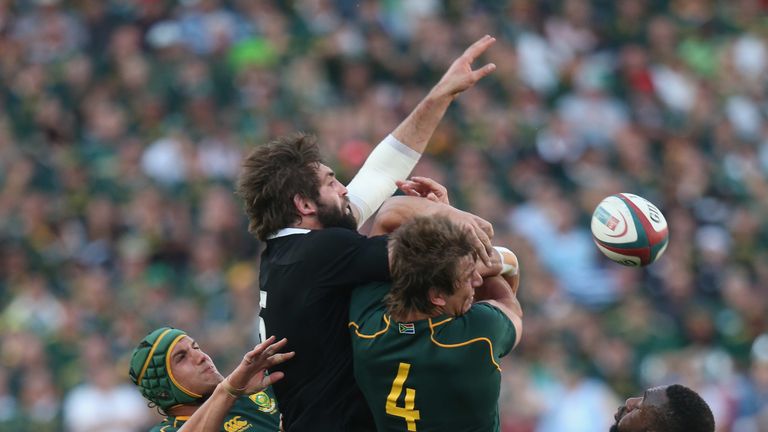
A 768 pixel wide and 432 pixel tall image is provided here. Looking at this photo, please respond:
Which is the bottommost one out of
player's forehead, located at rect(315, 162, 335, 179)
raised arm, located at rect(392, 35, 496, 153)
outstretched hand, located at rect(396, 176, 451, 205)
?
outstretched hand, located at rect(396, 176, 451, 205)

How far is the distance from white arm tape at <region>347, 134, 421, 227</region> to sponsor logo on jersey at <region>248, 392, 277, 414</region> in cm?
98

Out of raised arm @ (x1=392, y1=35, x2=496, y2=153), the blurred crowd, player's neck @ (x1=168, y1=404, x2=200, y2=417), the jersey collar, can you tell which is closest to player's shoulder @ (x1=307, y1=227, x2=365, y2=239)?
the jersey collar

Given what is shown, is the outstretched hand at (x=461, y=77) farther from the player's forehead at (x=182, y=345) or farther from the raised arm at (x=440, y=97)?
the player's forehead at (x=182, y=345)

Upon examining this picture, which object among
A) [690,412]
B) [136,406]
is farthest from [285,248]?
[136,406]

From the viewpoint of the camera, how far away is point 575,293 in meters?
13.1

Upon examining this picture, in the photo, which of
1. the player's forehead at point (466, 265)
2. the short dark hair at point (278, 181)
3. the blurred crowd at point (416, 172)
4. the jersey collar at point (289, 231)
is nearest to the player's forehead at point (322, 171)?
the short dark hair at point (278, 181)

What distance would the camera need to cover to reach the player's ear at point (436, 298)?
5.25 m

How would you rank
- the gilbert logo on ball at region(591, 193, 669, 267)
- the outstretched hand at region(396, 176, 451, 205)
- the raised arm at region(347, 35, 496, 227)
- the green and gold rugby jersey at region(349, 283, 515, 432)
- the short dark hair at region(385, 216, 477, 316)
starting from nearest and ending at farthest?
the short dark hair at region(385, 216, 477, 316), the green and gold rugby jersey at region(349, 283, 515, 432), the outstretched hand at region(396, 176, 451, 205), the raised arm at region(347, 35, 496, 227), the gilbert logo on ball at region(591, 193, 669, 267)

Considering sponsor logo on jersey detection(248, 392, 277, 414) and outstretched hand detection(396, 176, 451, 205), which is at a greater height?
outstretched hand detection(396, 176, 451, 205)

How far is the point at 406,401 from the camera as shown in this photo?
536 cm

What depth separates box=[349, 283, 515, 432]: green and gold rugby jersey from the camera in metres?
5.29

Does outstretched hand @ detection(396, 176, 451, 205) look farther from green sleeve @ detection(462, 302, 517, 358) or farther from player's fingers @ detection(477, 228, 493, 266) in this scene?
green sleeve @ detection(462, 302, 517, 358)

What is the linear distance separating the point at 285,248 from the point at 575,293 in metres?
7.90

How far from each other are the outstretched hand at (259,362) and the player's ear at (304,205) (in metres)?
0.53
